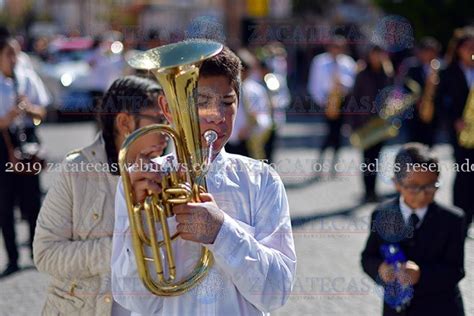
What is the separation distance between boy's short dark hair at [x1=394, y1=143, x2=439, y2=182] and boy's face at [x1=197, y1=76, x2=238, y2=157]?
162 cm

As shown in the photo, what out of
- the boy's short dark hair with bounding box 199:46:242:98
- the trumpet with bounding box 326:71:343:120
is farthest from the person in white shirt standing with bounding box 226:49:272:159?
the boy's short dark hair with bounding box 199:46:242:98

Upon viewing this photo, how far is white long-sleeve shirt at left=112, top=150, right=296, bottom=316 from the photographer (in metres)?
2.64

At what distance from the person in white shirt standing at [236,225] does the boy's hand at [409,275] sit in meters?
1.24

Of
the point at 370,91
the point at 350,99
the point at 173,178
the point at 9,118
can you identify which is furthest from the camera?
the point at 350,99

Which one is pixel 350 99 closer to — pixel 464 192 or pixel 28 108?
pixel 464 192

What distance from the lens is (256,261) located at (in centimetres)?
258

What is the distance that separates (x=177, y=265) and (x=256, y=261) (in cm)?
29

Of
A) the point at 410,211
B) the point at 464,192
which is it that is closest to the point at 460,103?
the point at 464,192

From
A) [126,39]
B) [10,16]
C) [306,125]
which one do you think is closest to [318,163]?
[126,39]

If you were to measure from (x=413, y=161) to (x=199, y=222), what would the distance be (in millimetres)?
1993

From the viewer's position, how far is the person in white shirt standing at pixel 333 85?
39.9 feet

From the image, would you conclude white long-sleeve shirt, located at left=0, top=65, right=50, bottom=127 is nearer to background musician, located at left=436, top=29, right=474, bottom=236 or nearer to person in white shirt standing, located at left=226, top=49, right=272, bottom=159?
person in white shirt standing, located at left=226, top=49, right=272, bottom=159

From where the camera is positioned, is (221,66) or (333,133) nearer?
(221,66)

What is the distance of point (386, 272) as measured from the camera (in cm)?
388
